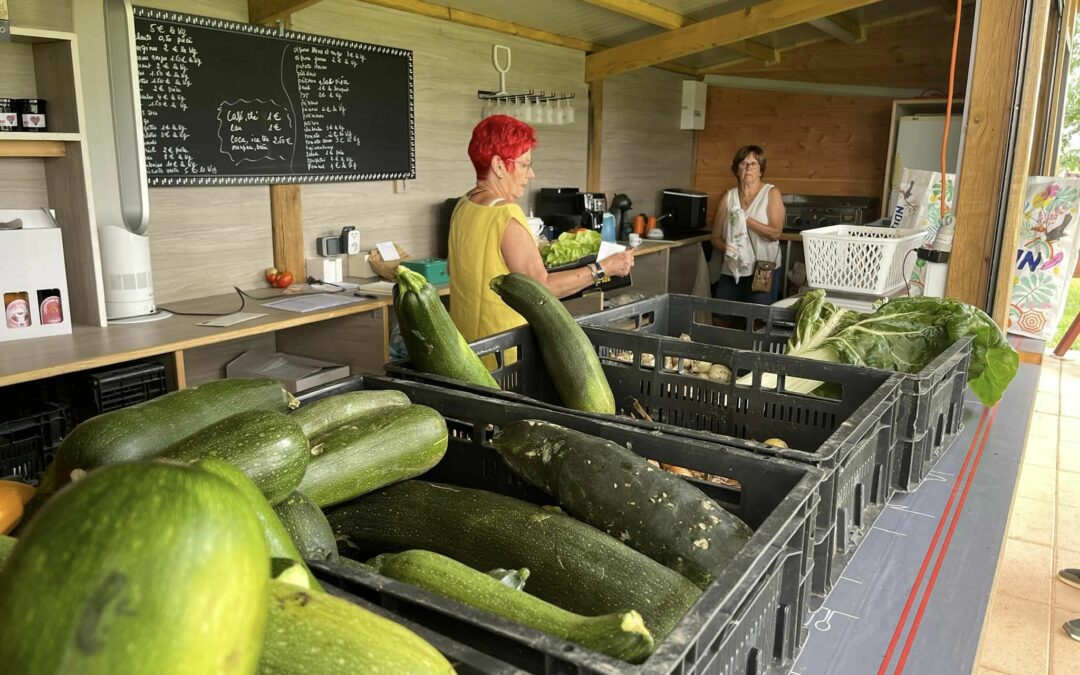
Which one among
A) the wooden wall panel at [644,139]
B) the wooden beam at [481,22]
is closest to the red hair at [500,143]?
the wooden beam at [481,22]

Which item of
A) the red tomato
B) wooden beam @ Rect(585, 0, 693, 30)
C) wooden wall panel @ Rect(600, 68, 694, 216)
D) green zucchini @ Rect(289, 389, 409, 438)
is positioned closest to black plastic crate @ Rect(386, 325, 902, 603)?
green zucchini @ Rect(289, 389, 409, 438)

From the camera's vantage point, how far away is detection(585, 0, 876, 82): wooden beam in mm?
4562

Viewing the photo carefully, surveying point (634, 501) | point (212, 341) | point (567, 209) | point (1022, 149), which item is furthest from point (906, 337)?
point (567, 209)

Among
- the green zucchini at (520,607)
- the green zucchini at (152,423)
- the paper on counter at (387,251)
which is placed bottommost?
the green zucchini at (520,607)

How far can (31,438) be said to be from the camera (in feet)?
7.16

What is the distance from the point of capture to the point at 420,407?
3.83ft

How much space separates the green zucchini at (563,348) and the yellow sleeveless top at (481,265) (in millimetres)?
690

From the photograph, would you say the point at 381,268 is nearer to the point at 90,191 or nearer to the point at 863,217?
the point at 90,191

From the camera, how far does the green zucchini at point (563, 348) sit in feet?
5.14

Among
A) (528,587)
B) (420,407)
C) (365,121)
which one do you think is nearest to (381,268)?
(365,121)

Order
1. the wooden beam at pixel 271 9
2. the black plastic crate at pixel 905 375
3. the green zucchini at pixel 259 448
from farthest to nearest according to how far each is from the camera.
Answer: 1. the wooden beam at pixel 271 9
2. the black plastic crate at pixel 905 375
3. the green zucchini at pixel 259 448

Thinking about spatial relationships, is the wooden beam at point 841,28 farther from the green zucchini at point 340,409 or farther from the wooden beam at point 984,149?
the green zucchini at point 340,409

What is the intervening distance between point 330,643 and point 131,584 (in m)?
0.17

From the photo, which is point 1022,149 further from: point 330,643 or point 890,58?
point 890,58
